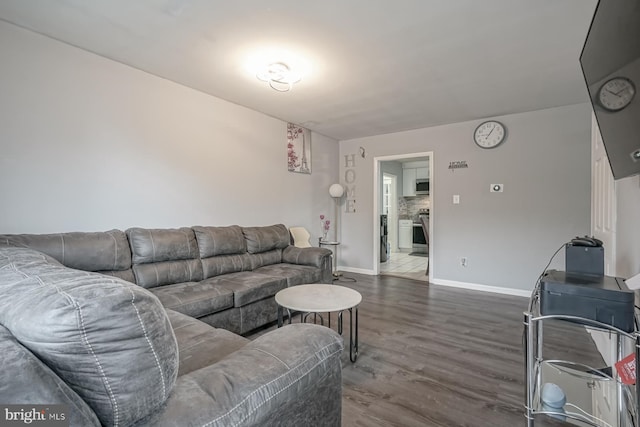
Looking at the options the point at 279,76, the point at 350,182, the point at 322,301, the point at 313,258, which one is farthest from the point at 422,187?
the point at 322,301

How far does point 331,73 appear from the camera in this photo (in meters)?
2.74

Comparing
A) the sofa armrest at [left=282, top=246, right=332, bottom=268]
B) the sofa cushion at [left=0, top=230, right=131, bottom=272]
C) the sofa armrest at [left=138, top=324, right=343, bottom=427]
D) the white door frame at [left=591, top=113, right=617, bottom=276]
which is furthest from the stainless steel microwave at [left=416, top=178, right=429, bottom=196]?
the sofa armrest at [left=138, top=324, right=343, bottom=427]

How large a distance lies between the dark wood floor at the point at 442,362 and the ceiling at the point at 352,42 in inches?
95.9

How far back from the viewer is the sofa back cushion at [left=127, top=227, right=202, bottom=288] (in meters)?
2.39

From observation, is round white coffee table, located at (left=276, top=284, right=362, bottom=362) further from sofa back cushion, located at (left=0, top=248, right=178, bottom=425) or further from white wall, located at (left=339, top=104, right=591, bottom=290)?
white wall, located at (left=339, top=104, right=591, bottom=290)

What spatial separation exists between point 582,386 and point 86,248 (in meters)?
3.18

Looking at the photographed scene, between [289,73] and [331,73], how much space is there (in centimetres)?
40

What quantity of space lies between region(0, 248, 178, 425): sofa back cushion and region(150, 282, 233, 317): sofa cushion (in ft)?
4.74

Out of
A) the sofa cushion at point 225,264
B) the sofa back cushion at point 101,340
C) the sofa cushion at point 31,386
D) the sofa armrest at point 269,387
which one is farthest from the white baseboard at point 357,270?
the sofa cushion at point 31,386

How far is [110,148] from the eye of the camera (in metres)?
2.52

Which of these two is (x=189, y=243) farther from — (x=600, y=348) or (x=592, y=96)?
(x=600, y=348)

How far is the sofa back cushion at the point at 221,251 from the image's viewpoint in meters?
2.83

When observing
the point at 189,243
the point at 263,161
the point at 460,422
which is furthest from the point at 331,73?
the point at 460,422

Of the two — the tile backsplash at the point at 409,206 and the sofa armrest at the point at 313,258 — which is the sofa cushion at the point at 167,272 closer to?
the sofa armrest at the point at 313,258
